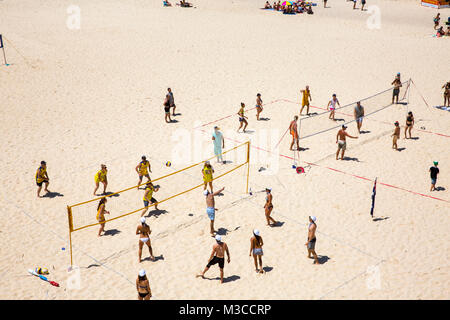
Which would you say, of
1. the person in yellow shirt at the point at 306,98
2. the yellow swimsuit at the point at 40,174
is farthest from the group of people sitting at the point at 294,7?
the yellow swimsuit at the point at 40,174

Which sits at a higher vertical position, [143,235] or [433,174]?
[433,174]

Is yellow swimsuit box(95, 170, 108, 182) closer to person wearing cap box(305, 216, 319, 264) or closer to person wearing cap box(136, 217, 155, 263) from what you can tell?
person wearing cap box(136, 217, 155, 263)

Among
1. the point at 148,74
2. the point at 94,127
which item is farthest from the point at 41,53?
the point at 94,127

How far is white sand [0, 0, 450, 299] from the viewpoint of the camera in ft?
38.3

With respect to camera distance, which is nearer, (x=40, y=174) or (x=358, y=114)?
(x=40, y=174)

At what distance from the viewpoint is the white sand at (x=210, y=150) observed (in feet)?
38.3

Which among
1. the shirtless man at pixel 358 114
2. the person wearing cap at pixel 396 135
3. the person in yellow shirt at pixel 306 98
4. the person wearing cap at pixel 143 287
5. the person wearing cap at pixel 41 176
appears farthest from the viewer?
the person in yellow shirt at pixel 306 98

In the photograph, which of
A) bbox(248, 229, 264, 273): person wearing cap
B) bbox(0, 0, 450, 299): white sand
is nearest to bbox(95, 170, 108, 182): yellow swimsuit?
bbox(0, 0, 450, 299): white sand

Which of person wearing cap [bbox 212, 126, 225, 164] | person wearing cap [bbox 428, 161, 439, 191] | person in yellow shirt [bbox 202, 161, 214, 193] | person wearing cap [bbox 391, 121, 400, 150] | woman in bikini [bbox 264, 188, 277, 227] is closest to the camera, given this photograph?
woman in bikini [bbox 264, 188, 277, 227]

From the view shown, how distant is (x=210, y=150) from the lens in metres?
18.4

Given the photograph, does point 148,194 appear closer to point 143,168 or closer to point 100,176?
point 143,168

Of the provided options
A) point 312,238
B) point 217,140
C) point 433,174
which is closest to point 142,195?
point 217,140

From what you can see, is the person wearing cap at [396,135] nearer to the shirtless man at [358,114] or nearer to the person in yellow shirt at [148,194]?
the shirtless man at [358,114]
